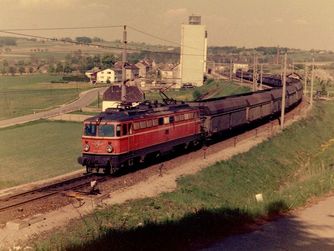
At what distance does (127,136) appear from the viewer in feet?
88.1

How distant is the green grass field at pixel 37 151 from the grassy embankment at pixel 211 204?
15.2m

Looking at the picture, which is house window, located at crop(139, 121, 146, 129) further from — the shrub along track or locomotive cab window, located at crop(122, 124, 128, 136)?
the shrub along track

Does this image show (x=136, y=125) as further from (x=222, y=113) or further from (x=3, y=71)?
(x=3, y=71)

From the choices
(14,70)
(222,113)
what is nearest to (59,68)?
(14,70)

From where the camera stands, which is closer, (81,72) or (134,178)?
(134,178)

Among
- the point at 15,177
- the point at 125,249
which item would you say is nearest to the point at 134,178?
the point at 125,249

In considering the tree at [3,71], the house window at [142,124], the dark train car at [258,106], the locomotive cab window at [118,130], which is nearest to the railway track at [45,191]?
the locomotive cab window at [118,130]

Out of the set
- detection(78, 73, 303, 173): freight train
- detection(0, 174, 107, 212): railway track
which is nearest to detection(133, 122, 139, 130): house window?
detection(78, 73, 303, 173): freight train

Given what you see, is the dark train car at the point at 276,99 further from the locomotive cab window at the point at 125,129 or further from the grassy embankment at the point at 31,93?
the grassy embankment at the point at 31,93

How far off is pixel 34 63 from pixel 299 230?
186842mm

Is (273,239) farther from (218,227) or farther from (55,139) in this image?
(55,139)

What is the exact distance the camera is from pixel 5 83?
146375 millimetres

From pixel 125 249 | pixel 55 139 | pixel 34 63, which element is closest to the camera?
pixel 125 249

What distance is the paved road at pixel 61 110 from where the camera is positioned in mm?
82669
